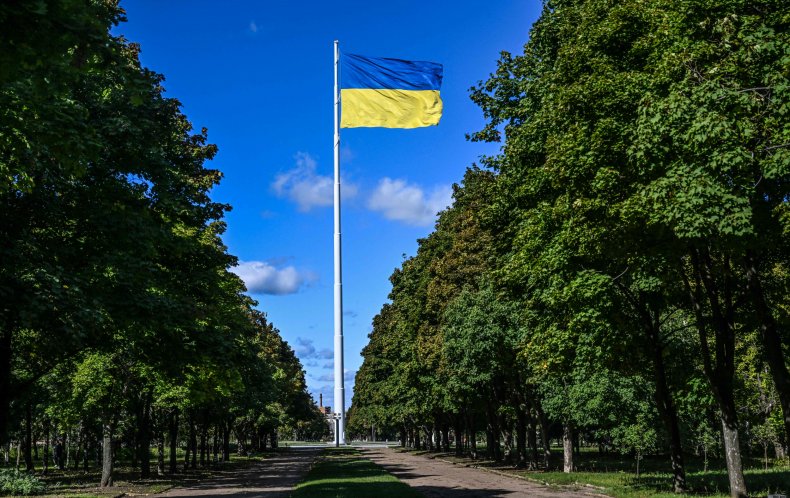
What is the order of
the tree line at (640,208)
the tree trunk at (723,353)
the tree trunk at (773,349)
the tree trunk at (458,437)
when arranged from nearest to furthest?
the tree line at (640,208) < the tree trunk at (773,349) < the tree trunk at (723,353) < the tree trunk at (458,437)

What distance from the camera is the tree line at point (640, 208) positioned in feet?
43.3

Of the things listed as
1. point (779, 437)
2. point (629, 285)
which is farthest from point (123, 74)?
point (779, 437)

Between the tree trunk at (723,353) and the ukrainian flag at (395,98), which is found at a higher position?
the ukrainian flag at (395,98)

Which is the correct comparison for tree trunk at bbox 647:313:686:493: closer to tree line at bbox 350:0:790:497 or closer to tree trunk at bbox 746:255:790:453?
tree line at bbox 350:0:790:497

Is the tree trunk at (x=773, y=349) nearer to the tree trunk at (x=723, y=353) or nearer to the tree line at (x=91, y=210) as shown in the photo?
the tree trunk at (x=723, y=353)

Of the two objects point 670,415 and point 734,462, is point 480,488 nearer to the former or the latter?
point 670,415

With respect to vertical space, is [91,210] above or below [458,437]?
above

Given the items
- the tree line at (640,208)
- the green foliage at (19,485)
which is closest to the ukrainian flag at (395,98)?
the tree line at (640,208)

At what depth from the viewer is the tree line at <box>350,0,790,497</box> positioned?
1320 centimetres

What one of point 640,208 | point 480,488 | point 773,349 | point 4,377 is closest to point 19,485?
point 4,377

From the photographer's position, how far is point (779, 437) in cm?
4097

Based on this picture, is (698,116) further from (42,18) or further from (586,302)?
(42,18)

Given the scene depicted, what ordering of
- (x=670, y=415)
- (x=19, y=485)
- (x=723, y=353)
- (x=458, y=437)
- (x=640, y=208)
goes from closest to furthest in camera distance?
(x=640, y=208), (x=723, y=353), (x=670, y=415), (x=19, y=485), (x=458, y=437)

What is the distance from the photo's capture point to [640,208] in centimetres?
1453
